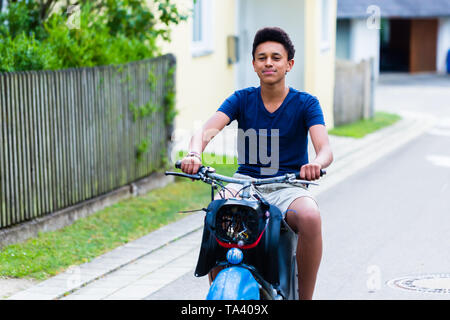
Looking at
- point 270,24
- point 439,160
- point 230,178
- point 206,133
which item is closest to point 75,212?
point 206,133

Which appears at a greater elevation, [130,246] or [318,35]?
[318,35]

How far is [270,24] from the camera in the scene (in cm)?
1691

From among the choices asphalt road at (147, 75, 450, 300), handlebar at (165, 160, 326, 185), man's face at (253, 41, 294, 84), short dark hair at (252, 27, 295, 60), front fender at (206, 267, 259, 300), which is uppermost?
short dark hair at (252, 27, 295, 60)

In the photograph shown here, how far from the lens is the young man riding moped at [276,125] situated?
441 centimetres

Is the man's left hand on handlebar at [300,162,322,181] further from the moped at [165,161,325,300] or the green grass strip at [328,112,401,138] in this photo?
the green grass strip at [328,112,401,138]

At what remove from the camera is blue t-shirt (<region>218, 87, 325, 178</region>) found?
14.7 feet

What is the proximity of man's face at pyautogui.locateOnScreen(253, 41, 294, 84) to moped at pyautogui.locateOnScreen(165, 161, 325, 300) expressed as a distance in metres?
0.64

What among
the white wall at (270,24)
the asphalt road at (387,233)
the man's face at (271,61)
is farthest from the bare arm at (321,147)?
the white wall at (270,24)

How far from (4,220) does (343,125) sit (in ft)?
38.6

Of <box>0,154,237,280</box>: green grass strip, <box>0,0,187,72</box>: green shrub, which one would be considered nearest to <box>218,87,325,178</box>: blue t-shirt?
<box>0,154,237,280</box>: green grass strip

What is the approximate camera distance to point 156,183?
10.2 metres

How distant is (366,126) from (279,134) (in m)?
13.5
